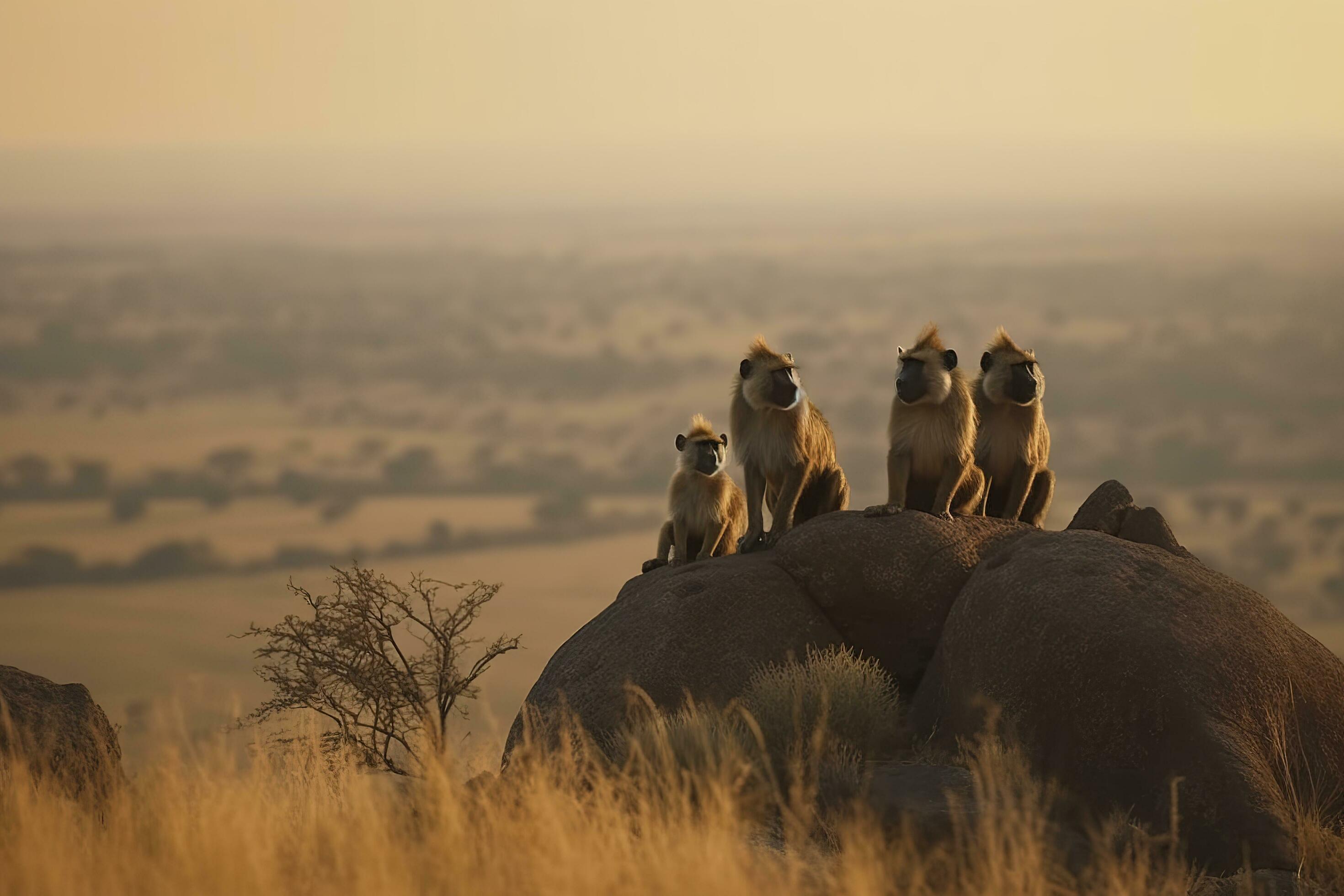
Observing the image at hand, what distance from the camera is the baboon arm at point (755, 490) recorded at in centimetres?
1384

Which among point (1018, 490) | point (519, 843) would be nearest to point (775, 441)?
point (1018, 490)

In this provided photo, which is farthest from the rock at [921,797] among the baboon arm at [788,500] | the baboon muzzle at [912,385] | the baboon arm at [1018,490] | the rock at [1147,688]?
the baboon arm at [1018,490]

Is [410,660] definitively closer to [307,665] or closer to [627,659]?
[307,665]

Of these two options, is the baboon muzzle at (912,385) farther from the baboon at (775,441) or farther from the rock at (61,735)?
the rock at (61,735)

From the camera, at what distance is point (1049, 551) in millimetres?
12844

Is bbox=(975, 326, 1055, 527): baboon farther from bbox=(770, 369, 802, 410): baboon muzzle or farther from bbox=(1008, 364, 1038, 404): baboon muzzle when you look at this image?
bbox=(770, 369, 802, 410): baboon muzzle

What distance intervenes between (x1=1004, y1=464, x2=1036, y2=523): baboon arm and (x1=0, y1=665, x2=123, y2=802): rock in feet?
A: 28.0

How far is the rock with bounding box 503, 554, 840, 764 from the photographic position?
1309 cm

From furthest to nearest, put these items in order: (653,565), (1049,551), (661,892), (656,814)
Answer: (653,565)
(1049,551)
(656,814)
(661,892)

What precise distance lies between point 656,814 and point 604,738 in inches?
95.7

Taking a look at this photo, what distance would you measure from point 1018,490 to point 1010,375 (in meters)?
1.15

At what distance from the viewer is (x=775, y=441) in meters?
13.6

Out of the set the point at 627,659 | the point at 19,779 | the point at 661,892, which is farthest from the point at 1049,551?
the point at 19,779

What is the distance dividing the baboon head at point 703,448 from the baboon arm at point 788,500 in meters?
0.68
